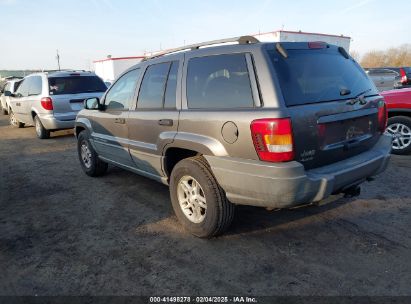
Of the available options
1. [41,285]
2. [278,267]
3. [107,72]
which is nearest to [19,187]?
[41,285]

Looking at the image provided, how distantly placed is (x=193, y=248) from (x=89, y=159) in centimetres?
318

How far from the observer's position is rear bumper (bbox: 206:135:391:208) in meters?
2.66

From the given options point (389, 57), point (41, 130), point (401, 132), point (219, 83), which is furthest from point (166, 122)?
point (389, 57)

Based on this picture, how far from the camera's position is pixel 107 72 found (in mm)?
35438

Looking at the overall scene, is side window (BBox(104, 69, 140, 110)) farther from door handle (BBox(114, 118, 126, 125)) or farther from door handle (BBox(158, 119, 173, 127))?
door handle (BBox(158, 119, 173, 127))

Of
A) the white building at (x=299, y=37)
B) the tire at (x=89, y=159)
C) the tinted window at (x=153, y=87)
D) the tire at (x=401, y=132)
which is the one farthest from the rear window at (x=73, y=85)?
the white building at (x=299, y=37)

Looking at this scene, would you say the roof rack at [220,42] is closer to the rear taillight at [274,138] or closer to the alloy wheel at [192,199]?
the rear taillight at [274,138]

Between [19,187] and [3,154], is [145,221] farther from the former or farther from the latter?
[3,154]

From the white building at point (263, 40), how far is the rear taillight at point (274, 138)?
1919 cm

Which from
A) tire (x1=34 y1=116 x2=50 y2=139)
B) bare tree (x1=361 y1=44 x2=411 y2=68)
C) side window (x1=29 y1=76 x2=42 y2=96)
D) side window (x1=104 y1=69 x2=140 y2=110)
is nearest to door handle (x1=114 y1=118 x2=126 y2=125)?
side window (x1=104 y1=69 x2=140 y2=110)

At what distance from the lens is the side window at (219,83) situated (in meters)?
2.91

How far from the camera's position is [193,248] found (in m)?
3.26

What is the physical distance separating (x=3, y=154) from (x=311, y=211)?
725cm

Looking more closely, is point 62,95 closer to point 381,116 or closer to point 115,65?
point 381,116
